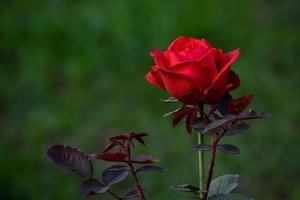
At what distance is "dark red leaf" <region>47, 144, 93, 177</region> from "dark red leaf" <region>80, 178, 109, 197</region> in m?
0.01

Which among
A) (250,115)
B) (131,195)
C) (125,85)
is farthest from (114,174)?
(125,85)

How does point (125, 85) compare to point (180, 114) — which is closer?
point (180, 114)

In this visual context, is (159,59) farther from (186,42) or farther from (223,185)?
(223,185)

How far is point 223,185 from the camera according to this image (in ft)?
3.83

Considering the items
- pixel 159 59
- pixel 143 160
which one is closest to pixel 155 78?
pixel 159 59

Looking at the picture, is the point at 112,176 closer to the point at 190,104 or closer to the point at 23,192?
the point at 190,104

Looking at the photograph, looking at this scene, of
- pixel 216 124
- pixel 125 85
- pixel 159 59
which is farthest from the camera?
pixel 125 85

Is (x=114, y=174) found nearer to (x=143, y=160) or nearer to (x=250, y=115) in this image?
(x=143, y=160)

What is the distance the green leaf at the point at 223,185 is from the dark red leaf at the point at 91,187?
189mm

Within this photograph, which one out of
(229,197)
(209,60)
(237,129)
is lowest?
(229,197)

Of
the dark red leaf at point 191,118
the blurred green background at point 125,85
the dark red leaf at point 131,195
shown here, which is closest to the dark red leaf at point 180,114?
the dark red leaf at point 191,118

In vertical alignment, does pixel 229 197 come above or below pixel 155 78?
below

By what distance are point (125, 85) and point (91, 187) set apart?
273 centimetres

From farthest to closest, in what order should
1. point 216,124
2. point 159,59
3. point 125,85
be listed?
point 125,85 → point 159,59 → point 216,124
